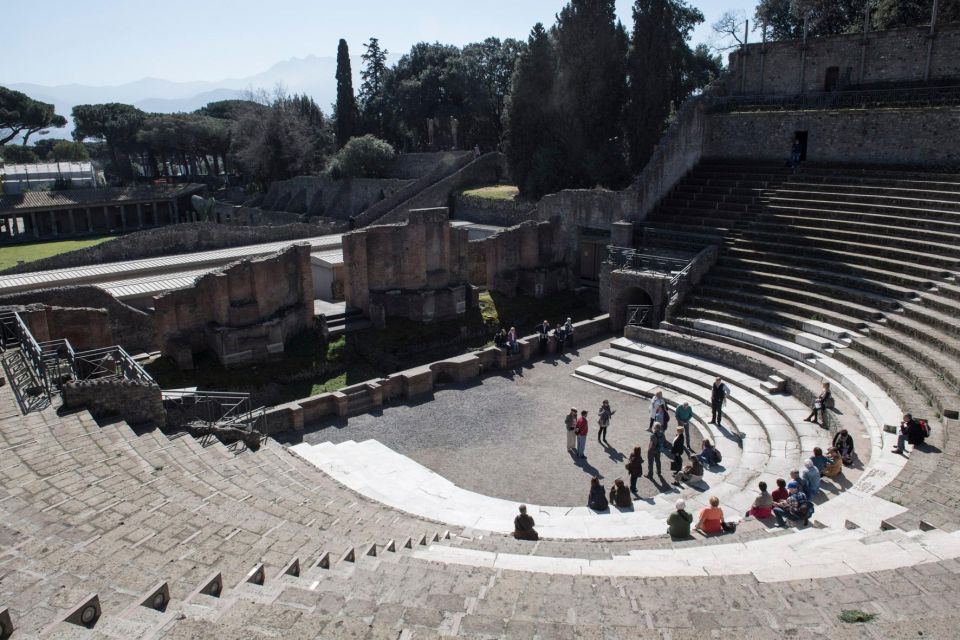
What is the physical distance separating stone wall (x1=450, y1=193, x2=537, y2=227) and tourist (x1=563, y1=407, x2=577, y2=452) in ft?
62.2

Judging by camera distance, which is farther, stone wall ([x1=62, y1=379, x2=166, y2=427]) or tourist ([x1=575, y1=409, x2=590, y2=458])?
tourist ([x1=575, y1=409, x2=590, y2=458])

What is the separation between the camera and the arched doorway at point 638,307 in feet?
71.9

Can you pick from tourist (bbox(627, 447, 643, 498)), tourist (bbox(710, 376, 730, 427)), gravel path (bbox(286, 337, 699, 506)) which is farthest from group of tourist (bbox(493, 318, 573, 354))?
tourist (bbox(627, 447, 643, 498))

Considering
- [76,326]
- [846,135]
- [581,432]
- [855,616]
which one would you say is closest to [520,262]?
[846,135]

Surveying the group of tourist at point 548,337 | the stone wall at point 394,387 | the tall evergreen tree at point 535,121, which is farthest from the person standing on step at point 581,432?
the tall evergreen tree at point 535,121

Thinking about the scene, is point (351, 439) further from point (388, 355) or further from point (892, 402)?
point (892, 402)

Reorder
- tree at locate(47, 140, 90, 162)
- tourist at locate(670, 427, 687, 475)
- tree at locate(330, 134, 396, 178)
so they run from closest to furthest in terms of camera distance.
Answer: tourist at locate(670, 427, 687, 475) < tree at locate(330, 134, 396, 178) < tree at locate(47, 140, 90, 162)

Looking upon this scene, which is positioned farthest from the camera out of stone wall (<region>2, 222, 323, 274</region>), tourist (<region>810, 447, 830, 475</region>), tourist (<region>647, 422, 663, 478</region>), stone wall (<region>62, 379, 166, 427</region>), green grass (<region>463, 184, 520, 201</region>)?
green grass (<region>463, 184, 520, 201</region>)

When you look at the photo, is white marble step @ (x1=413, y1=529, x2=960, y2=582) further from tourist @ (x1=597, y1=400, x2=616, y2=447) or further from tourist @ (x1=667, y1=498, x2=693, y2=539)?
tourist @ (x1=597, y1=400, x2=616, y2=447)

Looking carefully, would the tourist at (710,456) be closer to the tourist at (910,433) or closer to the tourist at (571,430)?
the tourist at (571,430)

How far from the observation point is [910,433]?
38.8ft

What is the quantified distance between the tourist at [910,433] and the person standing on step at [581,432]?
555 cm

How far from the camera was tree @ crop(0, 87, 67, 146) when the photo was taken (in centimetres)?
5878

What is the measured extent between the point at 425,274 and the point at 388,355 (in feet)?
12.0
